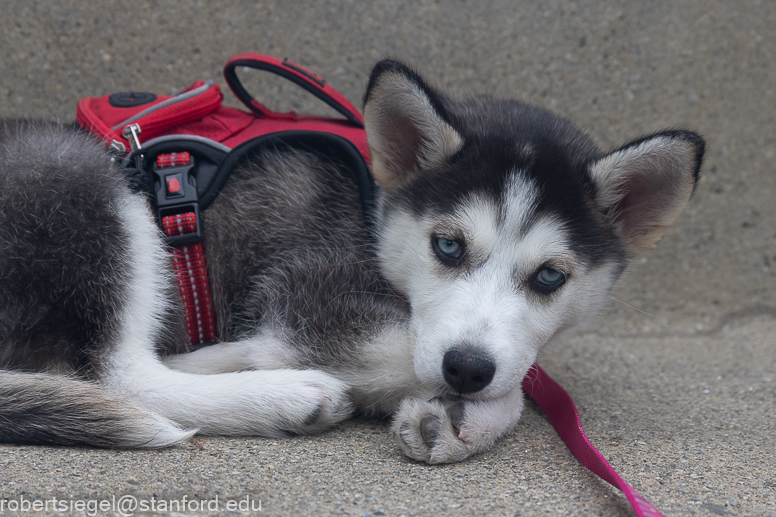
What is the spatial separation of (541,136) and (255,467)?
58.2 inches

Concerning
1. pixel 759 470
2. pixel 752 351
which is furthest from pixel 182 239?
pixel 752 351

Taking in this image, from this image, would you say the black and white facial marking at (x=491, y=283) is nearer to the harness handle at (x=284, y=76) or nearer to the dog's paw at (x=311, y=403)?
the dog's paw at (x=311, y=403)

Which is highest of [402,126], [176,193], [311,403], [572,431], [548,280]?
[402,126]

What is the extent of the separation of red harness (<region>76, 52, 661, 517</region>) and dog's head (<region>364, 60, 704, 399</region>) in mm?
269

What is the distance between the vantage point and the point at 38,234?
7.47ft

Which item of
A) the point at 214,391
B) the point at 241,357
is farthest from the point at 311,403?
the point at 241,357

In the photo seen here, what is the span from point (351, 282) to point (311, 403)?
1.68ft

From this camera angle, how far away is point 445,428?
81.9 inches

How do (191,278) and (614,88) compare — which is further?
(614,88)

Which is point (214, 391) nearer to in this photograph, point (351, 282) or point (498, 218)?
point (351, 282)

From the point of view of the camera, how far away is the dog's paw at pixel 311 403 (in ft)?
7.35

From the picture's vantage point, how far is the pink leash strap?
172 cm

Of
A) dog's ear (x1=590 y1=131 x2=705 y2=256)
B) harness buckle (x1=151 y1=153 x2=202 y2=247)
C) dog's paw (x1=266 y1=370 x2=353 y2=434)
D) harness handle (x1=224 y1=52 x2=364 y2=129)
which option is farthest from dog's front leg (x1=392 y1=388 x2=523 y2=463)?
harness handle (x1=224 y1=52 x2=364 y2=129)

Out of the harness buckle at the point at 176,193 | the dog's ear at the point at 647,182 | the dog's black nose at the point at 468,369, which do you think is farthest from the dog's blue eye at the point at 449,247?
the harness buckle at the point at 176,193
